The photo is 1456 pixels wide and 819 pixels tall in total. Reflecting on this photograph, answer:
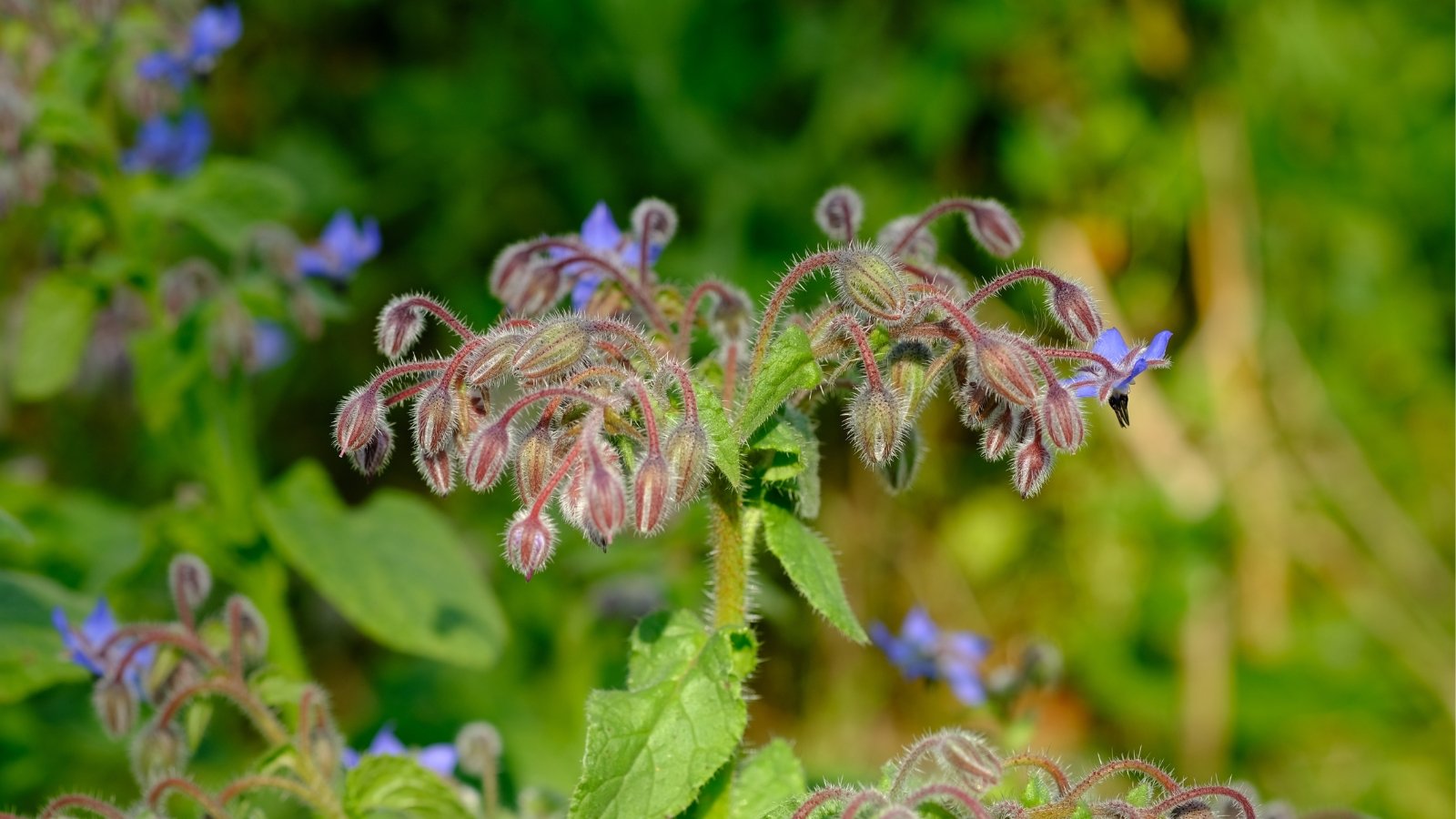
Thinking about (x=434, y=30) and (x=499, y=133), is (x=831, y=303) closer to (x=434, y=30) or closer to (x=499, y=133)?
(x=499, y=133)

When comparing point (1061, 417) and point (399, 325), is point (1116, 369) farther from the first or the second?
point (399, 325)

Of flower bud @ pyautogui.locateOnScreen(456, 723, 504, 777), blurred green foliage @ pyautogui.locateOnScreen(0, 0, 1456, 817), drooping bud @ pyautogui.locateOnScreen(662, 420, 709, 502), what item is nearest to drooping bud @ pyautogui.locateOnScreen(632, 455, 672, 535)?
drooping bud @ pyautogui.locateOnScreen(662, 420, 709, 502)

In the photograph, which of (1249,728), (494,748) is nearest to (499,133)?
(1249,728)

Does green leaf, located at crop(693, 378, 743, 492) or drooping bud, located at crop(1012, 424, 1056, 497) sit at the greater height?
drooping bud, located at crop(1012, 424, 1056, 497)

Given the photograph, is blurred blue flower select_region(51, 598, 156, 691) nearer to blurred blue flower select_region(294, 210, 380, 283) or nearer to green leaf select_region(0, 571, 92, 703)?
green leaf select_region(0, 571, 92, 703)

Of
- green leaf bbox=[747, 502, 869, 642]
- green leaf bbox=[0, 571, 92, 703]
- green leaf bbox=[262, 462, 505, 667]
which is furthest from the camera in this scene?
green leaf bbox=[262, 462, 505, 667]

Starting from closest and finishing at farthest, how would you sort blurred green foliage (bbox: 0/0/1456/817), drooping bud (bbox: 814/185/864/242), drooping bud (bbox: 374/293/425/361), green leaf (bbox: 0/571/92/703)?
drooping bud (bbox: 374/293/425/361), drooping bud (bbox: 814/185/864/242), green leaf (bbox: 0/571/92/703), blurred green foliage (bbox: 0/0/1456/817)
